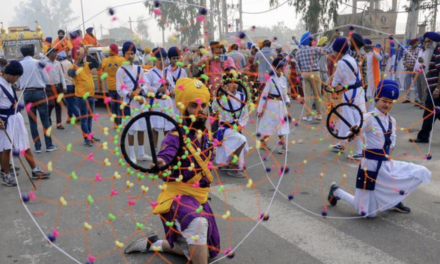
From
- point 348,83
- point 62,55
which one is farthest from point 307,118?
point 62,55

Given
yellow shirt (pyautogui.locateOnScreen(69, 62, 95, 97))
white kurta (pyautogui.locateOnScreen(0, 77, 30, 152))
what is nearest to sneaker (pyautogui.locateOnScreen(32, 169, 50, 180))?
white kurta (pyautogui.locateOnScreen(0, 77, 30, 152))

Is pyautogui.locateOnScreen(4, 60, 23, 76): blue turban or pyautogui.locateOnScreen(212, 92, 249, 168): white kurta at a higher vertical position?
pyautogui.locateOnScreen(4, 60, 23, 76): blue turban

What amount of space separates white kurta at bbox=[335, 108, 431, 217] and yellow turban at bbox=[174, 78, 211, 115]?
226 cm

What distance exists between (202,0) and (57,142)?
450 centimetres

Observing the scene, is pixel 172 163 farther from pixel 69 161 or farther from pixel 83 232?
pixel 69 161

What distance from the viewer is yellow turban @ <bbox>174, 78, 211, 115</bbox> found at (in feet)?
11.3

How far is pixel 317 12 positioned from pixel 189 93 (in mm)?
18445

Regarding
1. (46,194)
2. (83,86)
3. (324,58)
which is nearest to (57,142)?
(83,86)

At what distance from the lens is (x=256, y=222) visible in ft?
15.3

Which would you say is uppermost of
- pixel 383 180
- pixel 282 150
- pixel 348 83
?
pixel 348 83

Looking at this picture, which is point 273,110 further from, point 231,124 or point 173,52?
point 173,52

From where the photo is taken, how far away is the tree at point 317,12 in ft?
65.9

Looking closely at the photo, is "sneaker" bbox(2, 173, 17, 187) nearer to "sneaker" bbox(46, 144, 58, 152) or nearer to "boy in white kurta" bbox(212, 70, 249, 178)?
"sneaker" bbox(46, 144, 58, 152)

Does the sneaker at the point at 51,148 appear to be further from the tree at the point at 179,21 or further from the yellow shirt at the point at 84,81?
the tree at the point at 179,21
